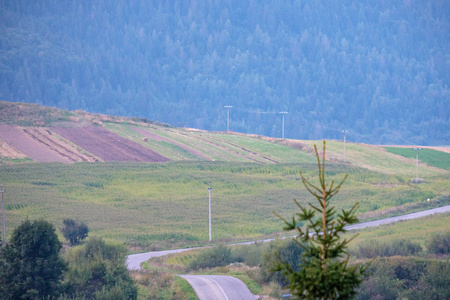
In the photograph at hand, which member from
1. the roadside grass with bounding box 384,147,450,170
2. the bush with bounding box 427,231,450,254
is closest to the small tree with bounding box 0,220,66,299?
the bush with bounding box 427,231,450,254

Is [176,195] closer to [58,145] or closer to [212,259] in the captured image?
[58,145]

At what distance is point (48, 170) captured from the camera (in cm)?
6350

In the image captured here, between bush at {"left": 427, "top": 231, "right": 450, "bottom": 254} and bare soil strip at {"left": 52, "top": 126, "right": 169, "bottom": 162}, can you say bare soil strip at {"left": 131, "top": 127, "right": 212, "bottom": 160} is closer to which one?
bare soil strip at {"left": 52, "top": 126, "right": 169, "bottom": 162}

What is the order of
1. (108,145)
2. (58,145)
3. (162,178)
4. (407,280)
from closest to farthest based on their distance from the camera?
(407,280) → (162,178) → (58,145) → (108,145)

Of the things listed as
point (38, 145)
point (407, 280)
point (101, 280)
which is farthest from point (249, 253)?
point (38, 145)

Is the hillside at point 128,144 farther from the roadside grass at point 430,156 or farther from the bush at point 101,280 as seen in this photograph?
the bush at point 101,280

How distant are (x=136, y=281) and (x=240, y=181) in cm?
4055

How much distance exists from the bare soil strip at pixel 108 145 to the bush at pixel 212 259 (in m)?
37.9

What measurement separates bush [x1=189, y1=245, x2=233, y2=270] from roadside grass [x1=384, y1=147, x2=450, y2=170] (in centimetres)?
6987

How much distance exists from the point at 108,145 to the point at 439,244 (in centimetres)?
5013

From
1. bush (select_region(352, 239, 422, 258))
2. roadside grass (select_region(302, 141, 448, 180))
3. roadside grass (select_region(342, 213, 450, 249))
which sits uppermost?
roadside grass (select_region(302, 141, 448, 180))

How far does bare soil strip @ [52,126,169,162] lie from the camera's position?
245 feet

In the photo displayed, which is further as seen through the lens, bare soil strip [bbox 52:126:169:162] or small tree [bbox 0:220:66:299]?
bare soil strip [bbox 52:126:169:162]

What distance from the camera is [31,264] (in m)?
24.0
